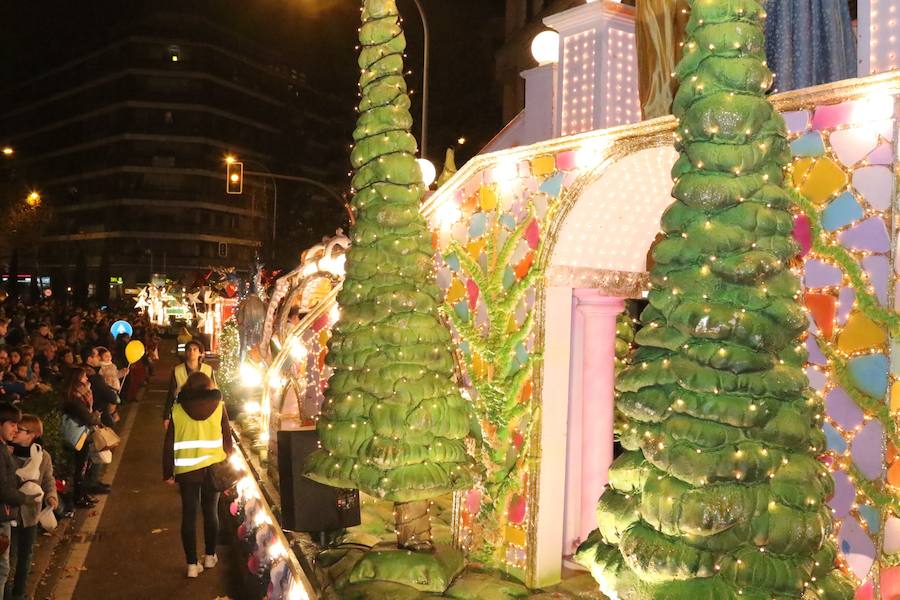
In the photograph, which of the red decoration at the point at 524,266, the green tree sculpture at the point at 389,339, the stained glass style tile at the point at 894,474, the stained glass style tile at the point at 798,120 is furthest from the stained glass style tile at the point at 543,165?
the stained glass style tile at the point at 894,474

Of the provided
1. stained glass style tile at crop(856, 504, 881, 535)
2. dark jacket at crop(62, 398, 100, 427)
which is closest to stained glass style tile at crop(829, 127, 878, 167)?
stained glass style tile at crop(856, 504, 881, 535)

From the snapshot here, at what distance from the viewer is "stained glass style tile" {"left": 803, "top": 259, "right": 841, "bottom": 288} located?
5383mm

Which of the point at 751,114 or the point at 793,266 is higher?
the point at 751,114

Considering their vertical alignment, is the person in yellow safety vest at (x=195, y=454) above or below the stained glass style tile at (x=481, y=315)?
below

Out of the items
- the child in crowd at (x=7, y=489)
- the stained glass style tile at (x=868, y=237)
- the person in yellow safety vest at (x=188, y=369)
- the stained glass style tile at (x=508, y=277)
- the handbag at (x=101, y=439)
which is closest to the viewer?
the stained glass style tile at (x=868, y=237)

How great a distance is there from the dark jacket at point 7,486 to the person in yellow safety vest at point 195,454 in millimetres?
1769

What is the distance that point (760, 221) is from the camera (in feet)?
14.1

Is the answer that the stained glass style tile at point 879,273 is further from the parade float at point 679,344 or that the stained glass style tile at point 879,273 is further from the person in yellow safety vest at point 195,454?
the person in yellow safety vest at point 195,454

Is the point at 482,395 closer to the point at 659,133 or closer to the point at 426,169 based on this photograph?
the point at 659,133

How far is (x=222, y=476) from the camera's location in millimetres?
9336

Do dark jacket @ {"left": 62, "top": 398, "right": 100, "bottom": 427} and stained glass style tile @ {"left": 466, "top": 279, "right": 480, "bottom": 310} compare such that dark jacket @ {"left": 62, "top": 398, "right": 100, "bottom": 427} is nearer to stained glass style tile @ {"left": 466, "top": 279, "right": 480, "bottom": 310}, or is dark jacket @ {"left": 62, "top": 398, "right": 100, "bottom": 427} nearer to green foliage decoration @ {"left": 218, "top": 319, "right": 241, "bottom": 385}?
stained glass style tile @ {"left": 466, "top": 279, "right": 480, "bottom": 310}

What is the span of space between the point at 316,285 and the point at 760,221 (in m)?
13.0

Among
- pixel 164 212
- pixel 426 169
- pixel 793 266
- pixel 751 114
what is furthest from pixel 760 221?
pixel 164 212

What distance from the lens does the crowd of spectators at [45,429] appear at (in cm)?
722
